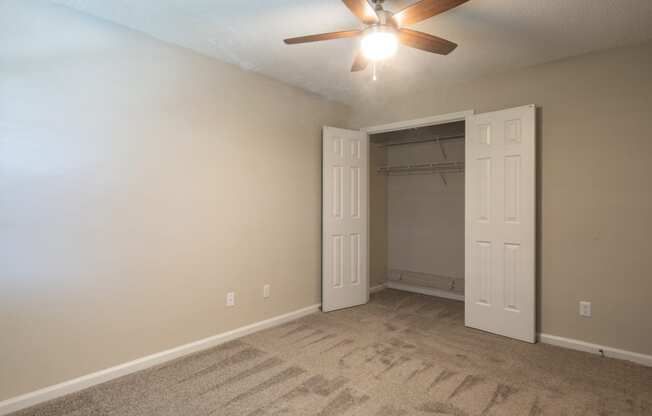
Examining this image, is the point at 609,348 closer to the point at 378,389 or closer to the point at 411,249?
the point at 378,389

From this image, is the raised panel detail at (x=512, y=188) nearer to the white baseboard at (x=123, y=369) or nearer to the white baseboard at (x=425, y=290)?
the white baseboard at (x=425, y=290)

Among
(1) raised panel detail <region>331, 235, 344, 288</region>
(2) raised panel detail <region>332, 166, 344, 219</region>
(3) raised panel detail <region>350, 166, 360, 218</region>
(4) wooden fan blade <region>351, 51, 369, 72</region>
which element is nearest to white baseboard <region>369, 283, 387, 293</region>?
(1) raised panel detail <region>331, 235, 344, 288</region>

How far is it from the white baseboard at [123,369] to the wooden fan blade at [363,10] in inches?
106

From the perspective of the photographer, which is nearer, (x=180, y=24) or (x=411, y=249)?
(x=180, y=24)

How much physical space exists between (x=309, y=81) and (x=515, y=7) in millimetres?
1934

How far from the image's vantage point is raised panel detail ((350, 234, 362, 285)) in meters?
4.15

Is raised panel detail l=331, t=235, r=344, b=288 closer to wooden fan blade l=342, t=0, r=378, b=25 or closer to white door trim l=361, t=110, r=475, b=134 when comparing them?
white door trim l=361, t=110, r=475, b=134

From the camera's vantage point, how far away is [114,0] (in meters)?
2.15

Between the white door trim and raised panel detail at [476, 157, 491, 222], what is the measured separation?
1.72ft

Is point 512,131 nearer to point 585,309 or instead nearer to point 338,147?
point 585,309

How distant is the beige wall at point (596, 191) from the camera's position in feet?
8.77

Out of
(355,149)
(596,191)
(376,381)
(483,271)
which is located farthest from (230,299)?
(596,191)

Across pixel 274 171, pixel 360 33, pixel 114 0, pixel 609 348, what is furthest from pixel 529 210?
pixel 114 0

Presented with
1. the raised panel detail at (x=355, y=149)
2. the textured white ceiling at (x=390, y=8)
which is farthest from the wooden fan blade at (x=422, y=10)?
the raised panel detail at (x=355, y=149)
